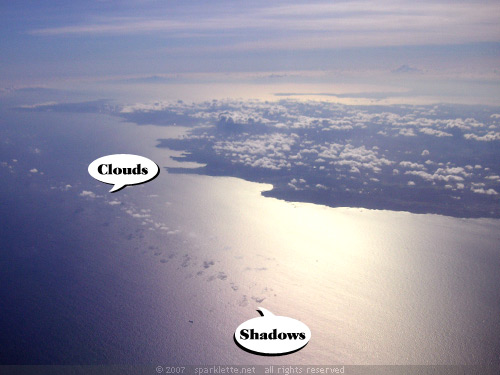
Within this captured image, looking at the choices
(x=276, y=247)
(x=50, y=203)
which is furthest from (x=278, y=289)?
(x=50, y=203)

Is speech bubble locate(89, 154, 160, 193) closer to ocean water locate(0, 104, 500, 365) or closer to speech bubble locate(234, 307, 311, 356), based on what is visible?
speech bubble locate(234, 307, 311, 356)

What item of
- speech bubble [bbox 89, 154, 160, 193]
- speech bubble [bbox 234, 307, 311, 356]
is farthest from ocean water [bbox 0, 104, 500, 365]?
speech bubble [bbox 89, 154, 160, 193]

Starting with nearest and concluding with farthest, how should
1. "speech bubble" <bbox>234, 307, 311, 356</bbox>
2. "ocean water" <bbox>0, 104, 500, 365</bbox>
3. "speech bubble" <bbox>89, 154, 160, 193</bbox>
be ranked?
"speech bubble" <bbox>234, 307, 311, 356</bbox>, "speech bubble" <bbox>89, 154, 160, 193</bbox>, "ocean water" <bbox>0, 104, 500, 365</bbox>

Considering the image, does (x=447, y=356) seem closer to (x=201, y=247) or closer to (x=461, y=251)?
(x=461, y=251)

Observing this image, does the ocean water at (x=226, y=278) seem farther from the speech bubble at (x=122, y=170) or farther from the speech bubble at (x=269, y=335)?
the speech bubble at (x=122, y=170)

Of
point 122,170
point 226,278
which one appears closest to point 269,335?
point 122,170

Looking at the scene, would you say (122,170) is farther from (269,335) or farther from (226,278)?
(226,278)
